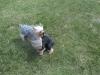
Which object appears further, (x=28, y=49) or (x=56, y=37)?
(x=56, y=37)

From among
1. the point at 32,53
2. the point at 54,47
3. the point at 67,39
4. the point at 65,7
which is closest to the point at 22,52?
the point at 32,53

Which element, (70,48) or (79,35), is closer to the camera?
(70,48)

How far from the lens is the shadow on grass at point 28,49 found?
20.6ft

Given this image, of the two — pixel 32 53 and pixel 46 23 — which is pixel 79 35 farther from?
pixel 32 53

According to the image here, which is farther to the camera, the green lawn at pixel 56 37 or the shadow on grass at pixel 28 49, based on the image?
the shadow on grass at pixel 28 49

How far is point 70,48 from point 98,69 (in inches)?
35.8

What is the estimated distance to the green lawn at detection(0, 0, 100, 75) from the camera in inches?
A: 241

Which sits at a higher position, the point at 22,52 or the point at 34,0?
the point at 34,0

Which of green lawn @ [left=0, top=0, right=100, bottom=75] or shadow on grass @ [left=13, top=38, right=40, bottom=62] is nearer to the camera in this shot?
green lawn @ [left=0, top=0, right=100, bottom=75]

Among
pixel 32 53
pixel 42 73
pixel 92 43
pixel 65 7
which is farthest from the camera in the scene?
pixel 65 7

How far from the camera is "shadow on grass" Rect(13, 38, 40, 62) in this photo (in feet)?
20.6

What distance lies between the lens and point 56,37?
6996mm

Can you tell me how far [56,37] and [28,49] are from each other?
2.86ft

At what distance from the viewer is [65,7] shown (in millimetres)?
8328
